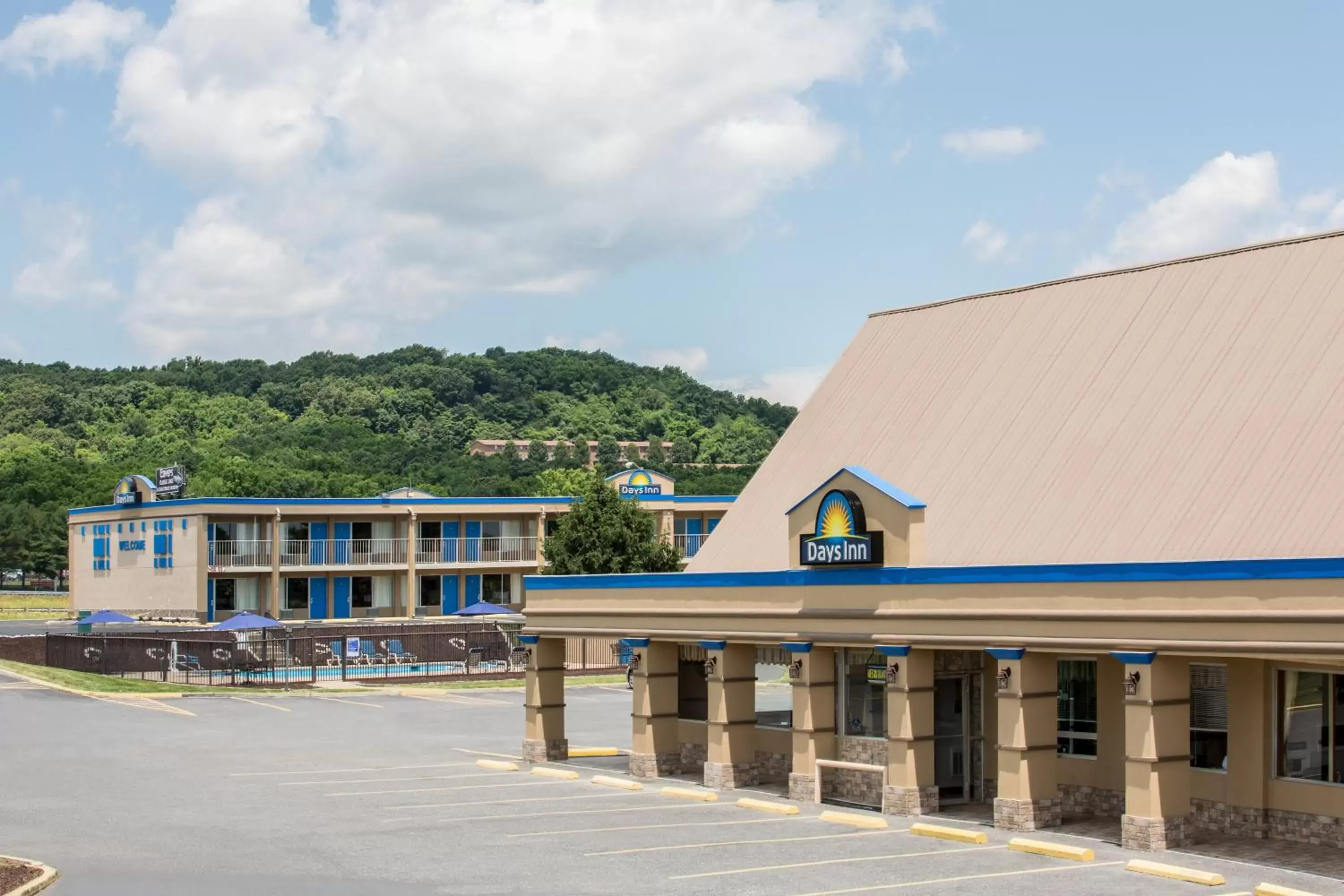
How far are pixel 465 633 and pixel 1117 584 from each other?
42.4m

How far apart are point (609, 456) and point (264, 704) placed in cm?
12981

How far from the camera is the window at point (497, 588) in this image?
295 ft

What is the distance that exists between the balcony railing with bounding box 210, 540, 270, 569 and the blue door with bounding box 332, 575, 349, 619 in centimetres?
462

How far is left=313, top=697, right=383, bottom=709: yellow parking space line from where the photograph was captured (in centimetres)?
5291

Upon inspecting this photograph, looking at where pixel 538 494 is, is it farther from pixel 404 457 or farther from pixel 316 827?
pixel 316 827

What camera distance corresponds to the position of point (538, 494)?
444 ft


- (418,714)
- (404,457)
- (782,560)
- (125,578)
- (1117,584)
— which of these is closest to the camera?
(1117,584)

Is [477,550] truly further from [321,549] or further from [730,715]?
[730,715]

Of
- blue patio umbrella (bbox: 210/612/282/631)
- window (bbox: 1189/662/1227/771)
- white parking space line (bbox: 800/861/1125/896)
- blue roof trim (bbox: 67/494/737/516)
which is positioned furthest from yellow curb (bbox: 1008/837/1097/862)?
blue roof trim (bbox: 67/494/737/516)

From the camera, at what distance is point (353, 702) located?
5422 centimetres

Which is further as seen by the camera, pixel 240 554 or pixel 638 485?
pixel 638 485

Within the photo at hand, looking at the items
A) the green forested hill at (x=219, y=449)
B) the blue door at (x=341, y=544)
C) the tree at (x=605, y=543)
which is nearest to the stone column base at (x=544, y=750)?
the tree at (x=605, y=543)

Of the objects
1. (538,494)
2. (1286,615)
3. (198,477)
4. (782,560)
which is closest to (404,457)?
(538,494)

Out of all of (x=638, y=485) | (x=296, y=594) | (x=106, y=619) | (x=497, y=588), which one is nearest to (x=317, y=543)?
(x=296, y=594)
